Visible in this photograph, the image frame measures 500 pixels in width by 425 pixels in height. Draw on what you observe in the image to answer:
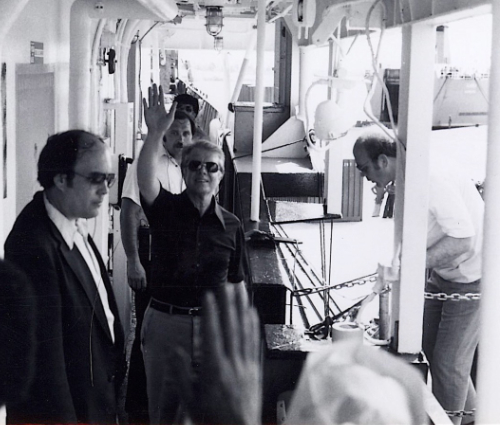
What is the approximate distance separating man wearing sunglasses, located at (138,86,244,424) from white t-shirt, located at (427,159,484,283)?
27.1 inches

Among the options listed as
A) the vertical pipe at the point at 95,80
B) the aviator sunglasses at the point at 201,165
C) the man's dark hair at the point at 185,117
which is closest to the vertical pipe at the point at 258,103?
the vertical pipe at the point at 95,80

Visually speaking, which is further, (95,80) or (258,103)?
(258,103)

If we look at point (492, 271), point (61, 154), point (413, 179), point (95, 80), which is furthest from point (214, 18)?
point (492, 271)

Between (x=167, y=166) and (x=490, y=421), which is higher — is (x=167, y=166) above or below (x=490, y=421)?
above

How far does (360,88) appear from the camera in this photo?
10.4 feet

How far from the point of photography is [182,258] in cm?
185

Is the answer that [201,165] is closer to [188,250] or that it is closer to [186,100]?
[188,250]

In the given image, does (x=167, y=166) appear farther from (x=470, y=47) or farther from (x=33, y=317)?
(x=470, y=47)

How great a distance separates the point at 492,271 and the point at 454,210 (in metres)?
1.38

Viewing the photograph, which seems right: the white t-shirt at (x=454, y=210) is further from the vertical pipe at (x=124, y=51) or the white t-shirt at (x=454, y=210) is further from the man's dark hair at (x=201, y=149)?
the vertical pipe at (x=124, y=51)

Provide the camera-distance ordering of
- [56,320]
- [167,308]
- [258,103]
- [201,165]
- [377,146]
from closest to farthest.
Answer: [56,320] → [201,165] → [167,308] → [377,146] → [258,103]

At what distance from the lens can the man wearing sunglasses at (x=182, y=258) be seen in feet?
5.96

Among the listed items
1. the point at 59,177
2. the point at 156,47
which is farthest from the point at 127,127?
the point at 156,47

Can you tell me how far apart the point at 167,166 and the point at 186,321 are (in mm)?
419
